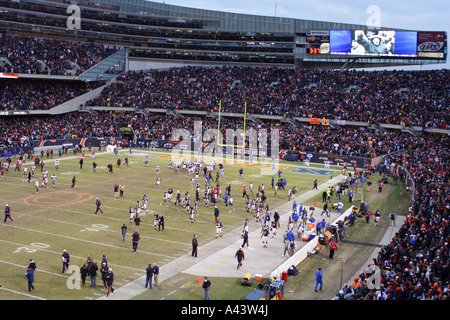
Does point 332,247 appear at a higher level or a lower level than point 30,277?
lower

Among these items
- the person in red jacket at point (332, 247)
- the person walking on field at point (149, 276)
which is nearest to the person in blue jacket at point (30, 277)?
the person walking on field at point (149, 276)

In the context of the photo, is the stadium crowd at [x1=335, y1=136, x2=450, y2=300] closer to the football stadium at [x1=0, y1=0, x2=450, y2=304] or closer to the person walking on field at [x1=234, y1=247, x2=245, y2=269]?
the football stadium at [x1=0, y1=0, x2=450, y2=304]

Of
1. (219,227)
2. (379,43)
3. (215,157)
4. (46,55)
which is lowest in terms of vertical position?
(219,227)

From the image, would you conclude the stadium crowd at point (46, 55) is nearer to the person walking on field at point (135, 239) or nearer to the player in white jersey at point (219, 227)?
the player in white jersey at point (219, 227)

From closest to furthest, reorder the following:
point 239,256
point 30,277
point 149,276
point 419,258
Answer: point 30,277 → point 419,258 → point 149,276 → point 239,256

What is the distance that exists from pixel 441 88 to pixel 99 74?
145ft

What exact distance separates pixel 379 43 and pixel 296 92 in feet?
38.1

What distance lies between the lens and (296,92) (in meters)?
60.2

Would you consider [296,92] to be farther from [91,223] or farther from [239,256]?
[239,256]

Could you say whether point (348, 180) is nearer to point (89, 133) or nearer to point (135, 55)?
point (89, 133)

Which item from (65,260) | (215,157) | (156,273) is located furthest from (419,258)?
(215,157)

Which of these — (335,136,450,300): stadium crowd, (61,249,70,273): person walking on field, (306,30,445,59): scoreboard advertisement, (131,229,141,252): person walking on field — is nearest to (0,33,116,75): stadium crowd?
(306,30,445,59): scoreboard advertisement

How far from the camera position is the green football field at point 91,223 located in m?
16.8

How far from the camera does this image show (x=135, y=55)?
238ft
